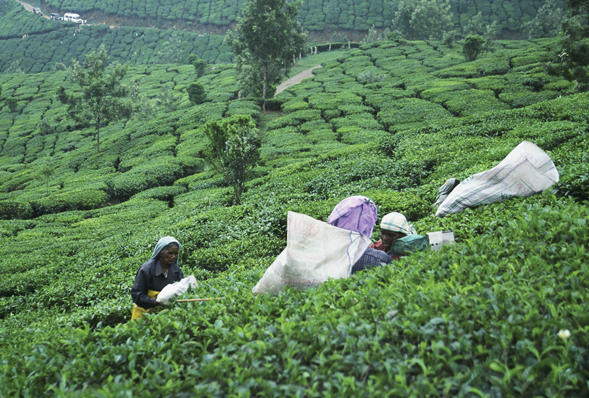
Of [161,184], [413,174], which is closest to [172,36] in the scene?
[161,184]

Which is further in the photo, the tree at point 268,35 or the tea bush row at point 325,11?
the tea bush row at point 325,11

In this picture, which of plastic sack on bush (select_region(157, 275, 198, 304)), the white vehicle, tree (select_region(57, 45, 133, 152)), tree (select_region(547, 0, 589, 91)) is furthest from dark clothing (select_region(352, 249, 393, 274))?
the white vehicle

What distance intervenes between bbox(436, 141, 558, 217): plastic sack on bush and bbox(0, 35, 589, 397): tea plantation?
0.32m

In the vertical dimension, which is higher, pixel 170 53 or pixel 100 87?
pixel 170 53

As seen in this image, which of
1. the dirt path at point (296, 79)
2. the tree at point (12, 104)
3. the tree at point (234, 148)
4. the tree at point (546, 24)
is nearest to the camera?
the tree at point (234, 148)

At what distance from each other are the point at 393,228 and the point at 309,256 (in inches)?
51.8

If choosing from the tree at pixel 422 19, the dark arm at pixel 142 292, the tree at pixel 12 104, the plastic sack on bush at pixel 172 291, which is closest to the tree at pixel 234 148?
the dark arm at pixel 142 292

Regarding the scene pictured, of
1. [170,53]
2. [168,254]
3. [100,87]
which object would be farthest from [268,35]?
[170,53]

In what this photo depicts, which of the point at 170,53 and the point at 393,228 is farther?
the point at 170,53

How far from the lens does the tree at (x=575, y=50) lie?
18922mm

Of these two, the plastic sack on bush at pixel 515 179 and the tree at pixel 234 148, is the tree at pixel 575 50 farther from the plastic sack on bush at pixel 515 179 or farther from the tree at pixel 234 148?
the plastic sack on bush at pixel 515 179

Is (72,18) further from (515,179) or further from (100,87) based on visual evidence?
(515,179)

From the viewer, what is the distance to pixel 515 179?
20.3 feet

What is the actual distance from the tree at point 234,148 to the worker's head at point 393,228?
9.54 metres
